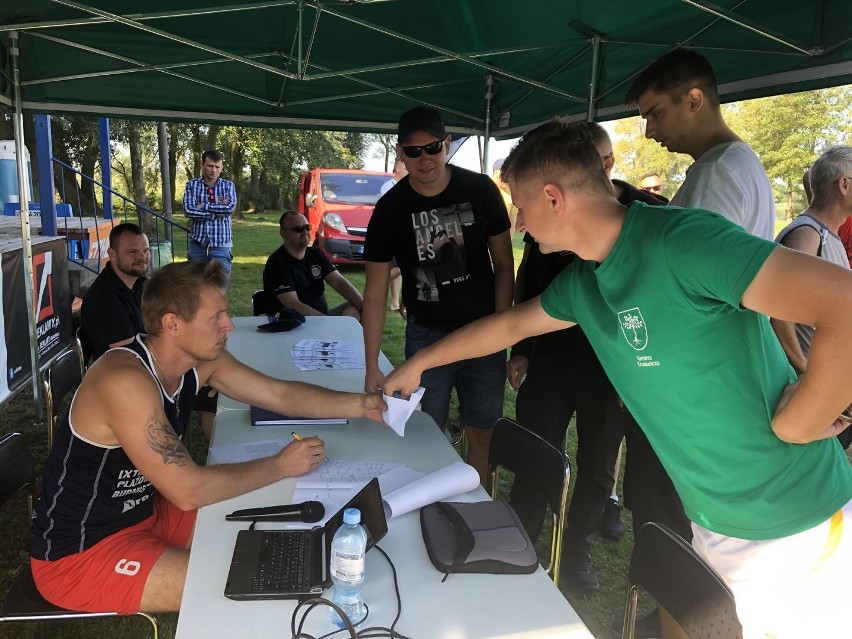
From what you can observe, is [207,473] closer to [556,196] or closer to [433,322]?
[556,196]

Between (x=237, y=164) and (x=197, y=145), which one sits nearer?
(x=197, y=145)

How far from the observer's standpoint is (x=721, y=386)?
1161 mm

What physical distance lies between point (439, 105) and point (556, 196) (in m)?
3.65

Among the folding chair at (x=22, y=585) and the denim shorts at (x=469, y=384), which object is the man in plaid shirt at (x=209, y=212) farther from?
the folding chair at (x=22, y=585)

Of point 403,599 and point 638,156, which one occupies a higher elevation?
point 638,156

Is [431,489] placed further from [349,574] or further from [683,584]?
[683,584]

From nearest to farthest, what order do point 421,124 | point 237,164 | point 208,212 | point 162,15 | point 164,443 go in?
point 164,443 < point 421,124 < point 162,15 < point 208,212 < point 237,164

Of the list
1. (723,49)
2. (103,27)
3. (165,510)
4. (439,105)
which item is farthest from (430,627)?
(439,105)

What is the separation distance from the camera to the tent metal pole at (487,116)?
4.33 metres

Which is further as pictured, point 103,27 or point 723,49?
point 103,27

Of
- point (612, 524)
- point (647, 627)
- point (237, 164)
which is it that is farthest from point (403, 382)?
point (237, 164)

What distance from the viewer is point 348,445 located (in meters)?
2.01

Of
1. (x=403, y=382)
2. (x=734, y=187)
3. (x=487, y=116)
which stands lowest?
(x=403, y=382)

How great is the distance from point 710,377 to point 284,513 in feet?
3.42
